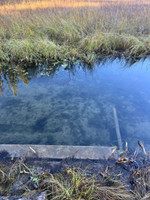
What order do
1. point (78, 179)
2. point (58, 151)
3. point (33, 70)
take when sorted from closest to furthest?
point (78, 179) → point (58, 151) → point (33, 70)

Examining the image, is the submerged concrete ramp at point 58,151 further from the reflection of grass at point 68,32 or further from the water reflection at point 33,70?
the reflection of grass at point 68,32

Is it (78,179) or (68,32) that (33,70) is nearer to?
(68,32)

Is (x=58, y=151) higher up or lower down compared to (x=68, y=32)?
lower down

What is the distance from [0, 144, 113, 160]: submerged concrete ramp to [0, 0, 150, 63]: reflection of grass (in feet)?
Answer: 6.98

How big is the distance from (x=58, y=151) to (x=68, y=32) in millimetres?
2958

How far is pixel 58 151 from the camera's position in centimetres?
168

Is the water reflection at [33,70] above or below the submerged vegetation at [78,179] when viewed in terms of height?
above

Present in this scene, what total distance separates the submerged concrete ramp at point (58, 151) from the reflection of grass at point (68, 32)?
6.98ft

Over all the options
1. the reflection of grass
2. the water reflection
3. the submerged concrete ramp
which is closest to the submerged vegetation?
the submerged concrete ramp

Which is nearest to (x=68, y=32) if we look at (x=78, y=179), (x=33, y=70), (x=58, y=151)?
(x=33, y=70)

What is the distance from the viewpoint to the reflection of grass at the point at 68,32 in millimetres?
3416

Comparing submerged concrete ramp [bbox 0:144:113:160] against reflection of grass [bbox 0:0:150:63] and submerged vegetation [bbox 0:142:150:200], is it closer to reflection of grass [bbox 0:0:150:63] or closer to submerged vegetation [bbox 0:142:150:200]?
submerged vegetation [bbox 0:142:150:200]

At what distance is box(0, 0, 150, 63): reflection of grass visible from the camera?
3416 mm

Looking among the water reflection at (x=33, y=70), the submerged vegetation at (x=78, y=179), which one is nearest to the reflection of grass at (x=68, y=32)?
the water reflection at (x=33, y=70)
